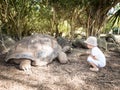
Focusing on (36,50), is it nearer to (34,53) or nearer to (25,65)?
(34,53)

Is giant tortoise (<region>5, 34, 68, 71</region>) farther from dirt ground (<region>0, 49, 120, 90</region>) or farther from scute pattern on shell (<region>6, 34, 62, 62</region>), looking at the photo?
dirt ground (<region>0, 49, 120, 90</region>)

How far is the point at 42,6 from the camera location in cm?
671

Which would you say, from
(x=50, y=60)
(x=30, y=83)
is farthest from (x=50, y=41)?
(x=30, y=83)

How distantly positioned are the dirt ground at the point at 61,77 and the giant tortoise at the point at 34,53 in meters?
0.11

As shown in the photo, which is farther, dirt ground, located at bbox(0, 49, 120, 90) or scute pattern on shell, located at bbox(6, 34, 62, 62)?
scute pattern on shell, located at bbox(6, 34, 62, 62)

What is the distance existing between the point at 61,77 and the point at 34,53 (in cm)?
73

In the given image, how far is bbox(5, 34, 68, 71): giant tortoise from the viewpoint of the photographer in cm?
397

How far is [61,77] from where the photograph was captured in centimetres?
364

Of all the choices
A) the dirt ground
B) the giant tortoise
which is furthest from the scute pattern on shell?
the dirt ground

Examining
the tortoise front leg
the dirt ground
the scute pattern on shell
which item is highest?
the scute pattern on shell

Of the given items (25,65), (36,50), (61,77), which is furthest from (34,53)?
(61,77)

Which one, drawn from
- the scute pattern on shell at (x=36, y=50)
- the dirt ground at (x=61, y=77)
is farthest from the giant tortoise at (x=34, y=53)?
the dirt ground at (x=61, y=77)

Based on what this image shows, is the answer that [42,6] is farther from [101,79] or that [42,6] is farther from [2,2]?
[101,79]

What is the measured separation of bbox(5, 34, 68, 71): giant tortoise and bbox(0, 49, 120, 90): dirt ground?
0.11 metres
